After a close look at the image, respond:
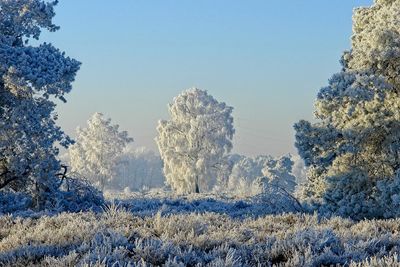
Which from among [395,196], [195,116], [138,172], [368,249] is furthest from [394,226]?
[138,172]

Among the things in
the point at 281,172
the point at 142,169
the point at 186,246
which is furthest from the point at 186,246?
the point at 142,169

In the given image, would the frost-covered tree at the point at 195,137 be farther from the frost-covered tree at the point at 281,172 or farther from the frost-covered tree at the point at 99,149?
the frost-covered tree at the point at 281,172

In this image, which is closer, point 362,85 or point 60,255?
point 60,255

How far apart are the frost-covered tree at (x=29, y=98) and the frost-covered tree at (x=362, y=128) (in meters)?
9.73

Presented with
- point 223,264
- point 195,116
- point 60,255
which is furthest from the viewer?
point 195,116

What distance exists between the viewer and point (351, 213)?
64.5 feet

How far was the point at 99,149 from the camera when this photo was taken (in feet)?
246

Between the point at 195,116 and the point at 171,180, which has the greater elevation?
the point at 195,116

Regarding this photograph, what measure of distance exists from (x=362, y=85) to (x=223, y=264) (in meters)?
15.3

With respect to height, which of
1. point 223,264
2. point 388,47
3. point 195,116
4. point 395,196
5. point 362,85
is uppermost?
point 195,116

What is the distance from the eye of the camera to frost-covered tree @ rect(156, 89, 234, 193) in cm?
6400

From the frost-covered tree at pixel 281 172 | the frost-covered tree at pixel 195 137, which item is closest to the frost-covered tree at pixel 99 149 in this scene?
the frost-covered tree at pixel 195 137

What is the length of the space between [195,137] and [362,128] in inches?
1754

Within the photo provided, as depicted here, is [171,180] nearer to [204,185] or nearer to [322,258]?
[204,185]
